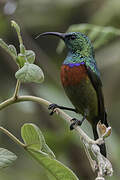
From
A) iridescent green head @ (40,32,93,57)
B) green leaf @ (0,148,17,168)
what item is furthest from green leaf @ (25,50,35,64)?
iridescent green head @ (40,32,93,57)

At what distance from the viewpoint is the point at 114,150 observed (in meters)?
3.20

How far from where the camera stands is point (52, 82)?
14.1ft

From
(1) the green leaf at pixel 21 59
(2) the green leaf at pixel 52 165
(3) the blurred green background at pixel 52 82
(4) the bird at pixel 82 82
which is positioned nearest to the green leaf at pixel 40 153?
(2) the green leaf at pixel 52 165

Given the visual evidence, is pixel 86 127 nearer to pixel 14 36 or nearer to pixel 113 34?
pixel 113 34

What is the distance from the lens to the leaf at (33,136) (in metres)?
1.59

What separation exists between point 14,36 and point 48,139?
184cm

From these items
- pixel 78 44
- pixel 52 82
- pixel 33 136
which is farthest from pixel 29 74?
pixel 52 82

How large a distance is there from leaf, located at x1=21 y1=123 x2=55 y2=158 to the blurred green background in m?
1.50

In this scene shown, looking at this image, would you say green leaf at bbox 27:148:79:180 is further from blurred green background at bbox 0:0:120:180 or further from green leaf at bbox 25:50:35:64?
blurred green background at bbox 0:0:120:180

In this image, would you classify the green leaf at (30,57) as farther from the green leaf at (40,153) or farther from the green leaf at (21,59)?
the green leaf at (40,153)

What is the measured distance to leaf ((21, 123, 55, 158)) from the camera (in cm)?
159

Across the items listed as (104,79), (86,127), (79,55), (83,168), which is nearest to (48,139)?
(86,127)

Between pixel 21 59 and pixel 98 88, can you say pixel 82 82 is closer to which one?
pixel 98 88

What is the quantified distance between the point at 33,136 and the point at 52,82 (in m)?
2.68
